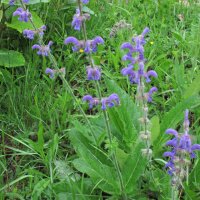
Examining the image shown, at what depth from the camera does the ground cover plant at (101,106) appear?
2.15 meters

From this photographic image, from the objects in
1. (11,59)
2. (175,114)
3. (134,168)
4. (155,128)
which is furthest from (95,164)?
(11,59)

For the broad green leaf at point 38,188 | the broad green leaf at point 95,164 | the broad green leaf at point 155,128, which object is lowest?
the broad green leaf at point 38,188

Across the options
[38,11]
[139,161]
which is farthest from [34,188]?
[38,11]

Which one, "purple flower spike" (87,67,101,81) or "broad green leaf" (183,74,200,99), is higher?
"purple flower spike" (87,67,101,81)

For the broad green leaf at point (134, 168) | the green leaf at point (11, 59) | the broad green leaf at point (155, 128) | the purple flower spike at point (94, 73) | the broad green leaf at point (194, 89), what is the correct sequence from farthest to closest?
the green leaf at point (11, 59), the broad green leaf at point (194, 89), the broad green leaf at point (155, 128), the broad green leaf at point (134, 168), the purple flower spike at point (94, 73)

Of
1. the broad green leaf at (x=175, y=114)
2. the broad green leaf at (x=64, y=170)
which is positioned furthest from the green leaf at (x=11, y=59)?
the broad green leaf at (x=175, y=114)

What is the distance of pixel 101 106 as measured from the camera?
219 cm

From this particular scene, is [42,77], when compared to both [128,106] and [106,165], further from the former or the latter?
[106,165]

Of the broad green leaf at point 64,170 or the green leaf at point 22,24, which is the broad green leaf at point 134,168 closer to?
the broad green leaf at point 64,170

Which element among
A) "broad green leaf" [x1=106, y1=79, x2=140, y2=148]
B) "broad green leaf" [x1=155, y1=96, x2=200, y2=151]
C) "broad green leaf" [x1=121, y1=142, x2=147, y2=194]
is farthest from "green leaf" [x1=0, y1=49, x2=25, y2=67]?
"broad green leaf" [x1=121, y1=142, x2=147, y2=194]

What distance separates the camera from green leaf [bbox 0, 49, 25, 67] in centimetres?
353

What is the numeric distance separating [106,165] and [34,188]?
0.44 meters

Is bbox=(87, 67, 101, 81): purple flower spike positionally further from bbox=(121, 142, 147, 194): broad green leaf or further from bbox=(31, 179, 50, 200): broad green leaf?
bbox=(31, 179, 50, 200): broad green leaf

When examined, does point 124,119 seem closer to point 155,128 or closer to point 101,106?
point 155,128
